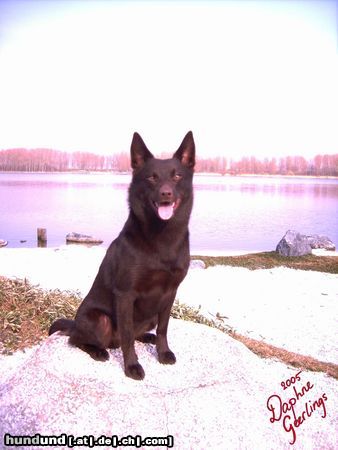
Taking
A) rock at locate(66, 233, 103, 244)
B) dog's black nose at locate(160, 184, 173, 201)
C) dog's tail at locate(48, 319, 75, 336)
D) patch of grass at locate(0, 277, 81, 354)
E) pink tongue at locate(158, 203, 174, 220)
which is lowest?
rock at locate(66, 233, 103, 244)

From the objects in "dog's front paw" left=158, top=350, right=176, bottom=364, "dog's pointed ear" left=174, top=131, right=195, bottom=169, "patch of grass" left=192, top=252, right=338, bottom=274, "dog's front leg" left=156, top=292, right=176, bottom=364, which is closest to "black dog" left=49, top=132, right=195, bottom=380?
"dog's pointed ear" left=174, top=131, right=195, bottom=169

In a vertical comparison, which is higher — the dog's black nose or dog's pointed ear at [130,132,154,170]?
dog's pointed ear at [130,132,154,170]

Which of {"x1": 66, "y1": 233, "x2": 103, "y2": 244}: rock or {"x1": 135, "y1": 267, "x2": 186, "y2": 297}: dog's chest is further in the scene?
{"x1": 66, "y1": 233, "x2": 103, "y2": 244}: rock


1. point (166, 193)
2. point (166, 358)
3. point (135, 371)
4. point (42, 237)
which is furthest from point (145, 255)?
point (42, 237)

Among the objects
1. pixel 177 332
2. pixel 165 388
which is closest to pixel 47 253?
pixel 177 332

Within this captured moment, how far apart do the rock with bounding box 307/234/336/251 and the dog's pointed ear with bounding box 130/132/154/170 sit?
615 inches

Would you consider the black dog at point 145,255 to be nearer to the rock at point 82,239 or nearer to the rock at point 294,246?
the rock at point 294,246

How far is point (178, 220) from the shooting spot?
371 centimetres

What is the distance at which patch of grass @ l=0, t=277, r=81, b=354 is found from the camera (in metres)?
6.36

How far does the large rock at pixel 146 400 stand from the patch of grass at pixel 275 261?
957cm

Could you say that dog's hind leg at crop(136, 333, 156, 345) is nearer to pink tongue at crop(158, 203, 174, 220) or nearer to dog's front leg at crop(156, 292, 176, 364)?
dog's front leg at crop(156, 292, 176, 364)


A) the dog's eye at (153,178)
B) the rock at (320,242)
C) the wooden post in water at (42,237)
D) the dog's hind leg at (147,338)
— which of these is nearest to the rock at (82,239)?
the wooden post in water at (42,237)

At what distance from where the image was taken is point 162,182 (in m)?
3.54

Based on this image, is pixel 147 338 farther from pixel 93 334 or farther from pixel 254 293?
pixel 254 293
